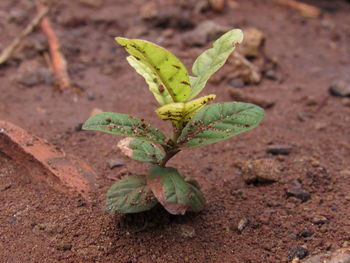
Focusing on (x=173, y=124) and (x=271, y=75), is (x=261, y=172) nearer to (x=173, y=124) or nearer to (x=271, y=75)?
(x=173, y=124)

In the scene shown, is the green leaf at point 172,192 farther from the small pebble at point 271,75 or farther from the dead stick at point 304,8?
the dead stick at point 304,8

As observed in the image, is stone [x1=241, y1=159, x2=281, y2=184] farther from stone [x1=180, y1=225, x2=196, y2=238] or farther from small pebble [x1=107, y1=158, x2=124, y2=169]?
small pebble [x1=107, y1=158, x2=124, y2=169]

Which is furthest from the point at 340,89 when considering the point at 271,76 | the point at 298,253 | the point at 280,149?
the point at 298,253

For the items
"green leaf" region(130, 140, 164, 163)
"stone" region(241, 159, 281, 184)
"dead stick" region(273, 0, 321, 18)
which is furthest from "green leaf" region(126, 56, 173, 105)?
"dead stick" region(273, 0, 321, 18)

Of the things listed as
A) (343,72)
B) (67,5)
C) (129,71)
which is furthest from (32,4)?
(343,72)

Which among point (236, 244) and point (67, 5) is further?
point (67, 5)

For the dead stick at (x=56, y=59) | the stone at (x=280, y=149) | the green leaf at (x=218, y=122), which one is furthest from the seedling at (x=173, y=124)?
the dead stick at (x=56, y=59)

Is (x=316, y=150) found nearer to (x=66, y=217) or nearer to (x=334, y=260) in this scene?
(x=334, y=260)
